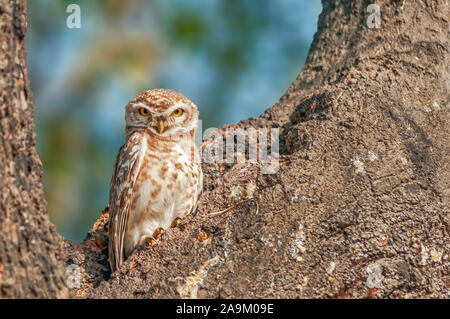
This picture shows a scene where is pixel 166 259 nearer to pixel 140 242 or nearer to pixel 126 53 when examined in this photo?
pixel 140 242

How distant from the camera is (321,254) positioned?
276cm

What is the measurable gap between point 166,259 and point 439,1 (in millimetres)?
2798

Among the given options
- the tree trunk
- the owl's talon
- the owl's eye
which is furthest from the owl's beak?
the tree trunk

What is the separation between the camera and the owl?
3.95 m

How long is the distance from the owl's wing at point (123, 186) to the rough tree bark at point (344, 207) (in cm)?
18

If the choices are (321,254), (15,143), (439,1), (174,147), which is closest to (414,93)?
(439,1)

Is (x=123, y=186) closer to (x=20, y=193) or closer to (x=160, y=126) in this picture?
(x=160, y=126)

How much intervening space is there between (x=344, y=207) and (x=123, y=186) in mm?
1751

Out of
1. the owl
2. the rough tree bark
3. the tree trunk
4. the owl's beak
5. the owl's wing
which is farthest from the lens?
the owl's beak

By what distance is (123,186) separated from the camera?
398 cm

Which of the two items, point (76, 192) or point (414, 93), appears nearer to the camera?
point (414, 93)

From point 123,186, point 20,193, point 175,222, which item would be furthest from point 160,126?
point 20,193

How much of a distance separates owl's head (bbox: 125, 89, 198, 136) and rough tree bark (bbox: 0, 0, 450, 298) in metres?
0.76

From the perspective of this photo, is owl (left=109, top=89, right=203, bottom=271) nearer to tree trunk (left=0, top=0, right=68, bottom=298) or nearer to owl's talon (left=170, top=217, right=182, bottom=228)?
owl's talon (left=170, top=217, right=182, bottom=228)
